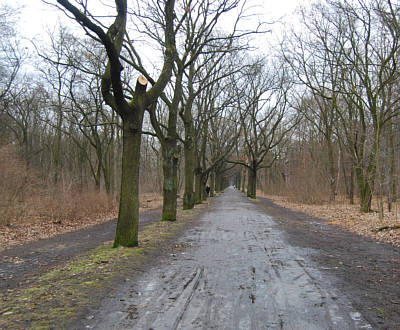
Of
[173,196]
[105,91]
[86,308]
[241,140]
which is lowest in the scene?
[86,308]

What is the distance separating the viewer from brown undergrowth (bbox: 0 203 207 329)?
163 inches

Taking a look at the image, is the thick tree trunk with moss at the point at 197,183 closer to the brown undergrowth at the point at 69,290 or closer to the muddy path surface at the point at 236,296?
the brown undergrowth at the point at 69,290

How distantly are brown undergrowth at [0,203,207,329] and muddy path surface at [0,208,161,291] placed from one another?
0.76 meters

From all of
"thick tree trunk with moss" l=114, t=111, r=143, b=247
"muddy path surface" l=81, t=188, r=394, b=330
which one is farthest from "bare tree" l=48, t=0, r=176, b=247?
"muddy path surface" l=81, t=188, r=394, b=330

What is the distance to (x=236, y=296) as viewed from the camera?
4.85 metres

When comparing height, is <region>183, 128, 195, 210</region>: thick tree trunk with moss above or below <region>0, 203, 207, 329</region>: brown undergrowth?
above

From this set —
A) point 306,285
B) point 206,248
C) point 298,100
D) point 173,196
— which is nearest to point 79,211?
point 173,196

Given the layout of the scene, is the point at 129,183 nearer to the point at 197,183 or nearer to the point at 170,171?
the point at 170,171

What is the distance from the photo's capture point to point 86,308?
450 cm

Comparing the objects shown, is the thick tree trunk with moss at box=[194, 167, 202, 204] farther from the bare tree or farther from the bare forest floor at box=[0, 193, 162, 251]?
the bare tree

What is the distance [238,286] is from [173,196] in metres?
9.73

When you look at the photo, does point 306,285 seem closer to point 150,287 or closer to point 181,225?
point 150,287

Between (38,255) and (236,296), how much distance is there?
642 centimetres

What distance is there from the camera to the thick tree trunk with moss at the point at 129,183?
27.9 feet
